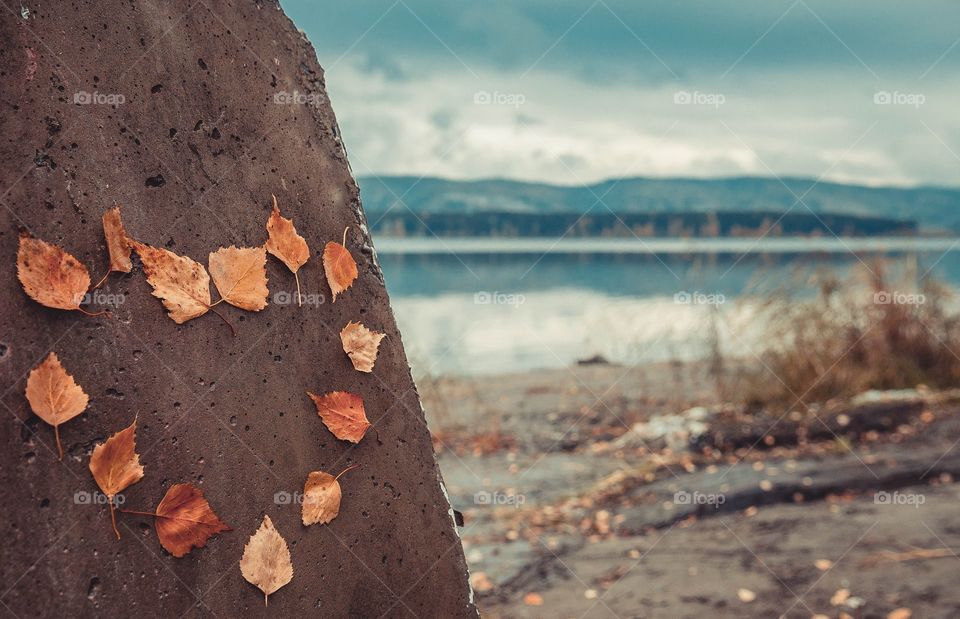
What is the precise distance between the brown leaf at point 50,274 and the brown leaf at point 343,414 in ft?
1.49

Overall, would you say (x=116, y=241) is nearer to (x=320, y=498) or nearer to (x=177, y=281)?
(x=177, y=281)

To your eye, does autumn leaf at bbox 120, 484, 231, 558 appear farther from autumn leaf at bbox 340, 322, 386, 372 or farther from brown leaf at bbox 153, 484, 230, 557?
autumn leaf at bbox 340, 322, 386, 372

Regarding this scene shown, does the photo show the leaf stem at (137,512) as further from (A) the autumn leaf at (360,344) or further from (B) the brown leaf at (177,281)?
(A) the autumn leaf at (360,344)

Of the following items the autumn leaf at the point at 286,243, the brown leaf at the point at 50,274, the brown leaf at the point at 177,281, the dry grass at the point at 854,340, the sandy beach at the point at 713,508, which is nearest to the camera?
the brown leaf at the point at 50,274

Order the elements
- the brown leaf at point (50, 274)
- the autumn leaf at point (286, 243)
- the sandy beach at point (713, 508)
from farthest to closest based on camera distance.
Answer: the sandy beach at point (713, 508) < the autumn leaf at point (286, 243) < the brown leaf at point (50, 274)

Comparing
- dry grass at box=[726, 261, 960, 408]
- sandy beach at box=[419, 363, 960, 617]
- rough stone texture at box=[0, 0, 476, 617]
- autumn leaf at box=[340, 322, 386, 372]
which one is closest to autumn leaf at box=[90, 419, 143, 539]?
rough stone texture at box=[0, 0, 476, 617]

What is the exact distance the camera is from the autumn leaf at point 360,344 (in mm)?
1650

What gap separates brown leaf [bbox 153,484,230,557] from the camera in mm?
1417

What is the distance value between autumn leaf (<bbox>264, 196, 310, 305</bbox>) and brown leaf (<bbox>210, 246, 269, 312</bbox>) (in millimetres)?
28

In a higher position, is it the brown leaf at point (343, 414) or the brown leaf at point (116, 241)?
the brown leaf at point (116, 241)

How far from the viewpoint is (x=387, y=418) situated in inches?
67.1

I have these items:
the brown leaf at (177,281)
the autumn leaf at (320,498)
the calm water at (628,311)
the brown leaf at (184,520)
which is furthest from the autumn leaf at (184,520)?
the calm water at (628,311)

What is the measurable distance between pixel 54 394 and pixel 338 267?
0.56 metres

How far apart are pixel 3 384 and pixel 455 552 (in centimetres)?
94
